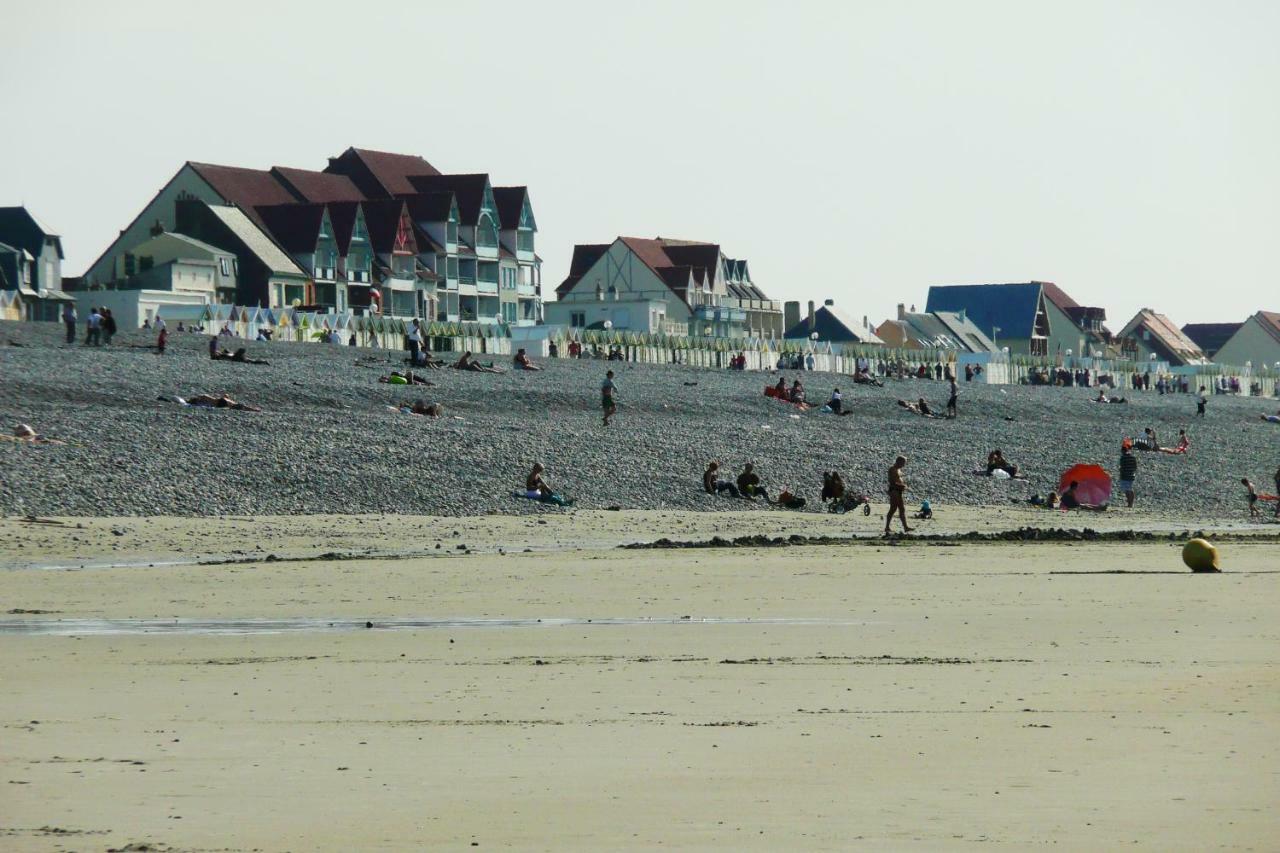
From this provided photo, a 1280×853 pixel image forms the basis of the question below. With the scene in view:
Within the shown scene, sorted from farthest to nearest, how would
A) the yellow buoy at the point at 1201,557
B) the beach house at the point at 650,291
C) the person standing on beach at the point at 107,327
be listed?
1. the beach house at the point at 650,291
2. the person standing on beach at the point at 107,327
3. the yellow buoy at the point at 1201,557

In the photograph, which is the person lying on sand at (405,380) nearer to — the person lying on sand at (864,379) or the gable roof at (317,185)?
the person lying on sand at (864,379)

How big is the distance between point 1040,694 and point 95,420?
27289mm

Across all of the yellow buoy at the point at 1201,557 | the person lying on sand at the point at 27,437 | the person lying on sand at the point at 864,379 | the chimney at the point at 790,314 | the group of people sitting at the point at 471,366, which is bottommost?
the yellow buoy at the point at 1201,557

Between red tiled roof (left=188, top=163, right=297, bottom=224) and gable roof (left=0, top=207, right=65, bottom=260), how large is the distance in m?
8.38

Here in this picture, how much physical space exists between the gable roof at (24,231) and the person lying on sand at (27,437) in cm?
5815

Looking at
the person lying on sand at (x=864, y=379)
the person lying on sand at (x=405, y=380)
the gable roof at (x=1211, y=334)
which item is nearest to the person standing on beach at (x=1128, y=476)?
the person lying on sand at (x=405, y=380)

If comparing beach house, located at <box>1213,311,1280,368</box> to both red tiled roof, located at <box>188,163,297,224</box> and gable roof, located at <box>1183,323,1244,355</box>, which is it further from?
red tiled roof, located at <box>188,163,297,224</box>

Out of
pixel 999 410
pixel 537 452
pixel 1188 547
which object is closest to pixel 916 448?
pixel 537 452

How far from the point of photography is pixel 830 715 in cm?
1064

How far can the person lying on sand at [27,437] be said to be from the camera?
1259 inches

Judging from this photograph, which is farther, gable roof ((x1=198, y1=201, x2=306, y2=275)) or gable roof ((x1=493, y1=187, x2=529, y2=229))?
gable roof ((x1=493, y1=187, x2=529, y2=229))

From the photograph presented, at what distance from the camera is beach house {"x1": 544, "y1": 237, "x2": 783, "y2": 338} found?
11319 centimetres

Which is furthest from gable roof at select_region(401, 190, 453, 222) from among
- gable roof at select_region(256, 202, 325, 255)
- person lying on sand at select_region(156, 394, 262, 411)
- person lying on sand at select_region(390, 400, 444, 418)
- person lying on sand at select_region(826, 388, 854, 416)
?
person lying on sand at select_region(156, 394, 262, 411)

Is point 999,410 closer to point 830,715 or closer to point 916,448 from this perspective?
point 916,448
